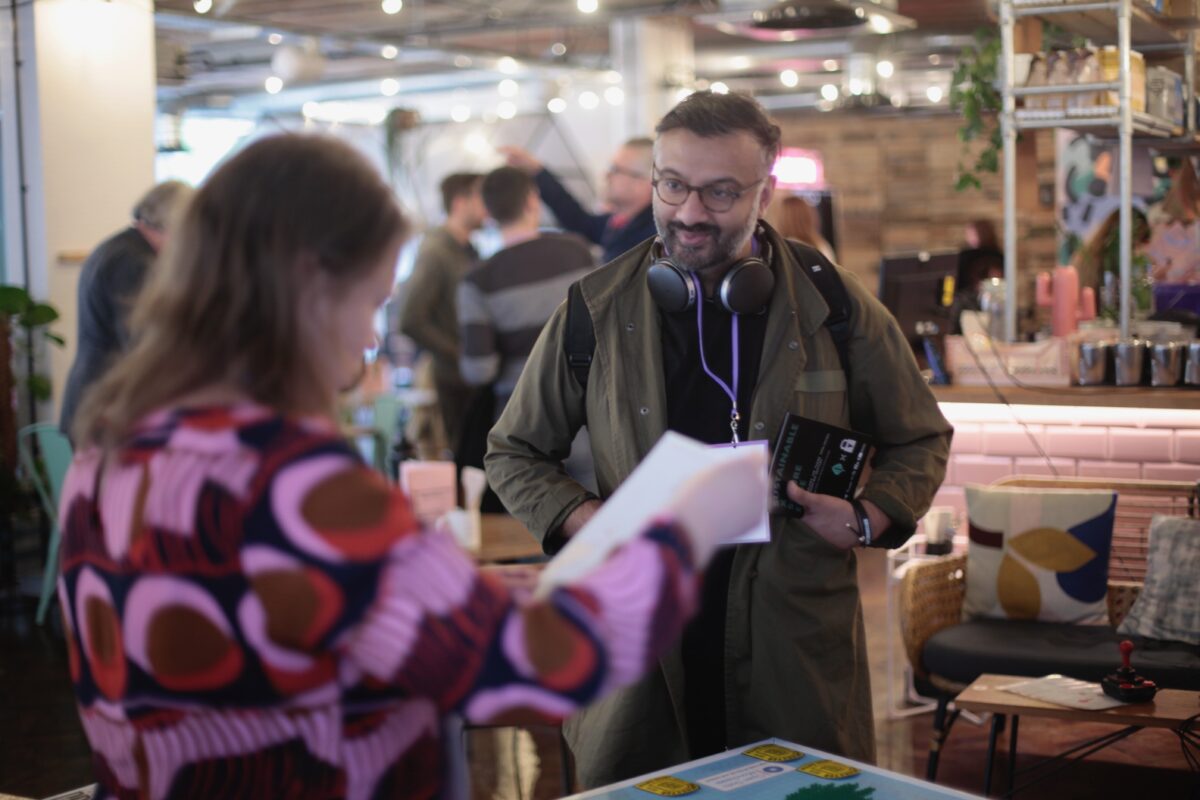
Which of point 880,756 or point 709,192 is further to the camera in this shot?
point 880,756

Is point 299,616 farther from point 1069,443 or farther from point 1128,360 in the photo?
point 1069,443

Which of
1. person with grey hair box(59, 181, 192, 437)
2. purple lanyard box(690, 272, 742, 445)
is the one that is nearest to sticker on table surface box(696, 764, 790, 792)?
purple lanyard box(690, 272, 742, 445)

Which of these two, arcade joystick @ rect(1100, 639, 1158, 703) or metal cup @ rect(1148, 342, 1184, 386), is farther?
metal cup @ rect(1148, 342, 1184, 386)

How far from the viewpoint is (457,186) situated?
7172 millimetres

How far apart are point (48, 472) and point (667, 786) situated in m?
Result: 5.27

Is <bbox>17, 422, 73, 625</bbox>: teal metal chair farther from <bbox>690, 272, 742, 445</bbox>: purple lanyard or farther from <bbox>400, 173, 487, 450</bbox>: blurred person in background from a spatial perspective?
<bbox>690, 272, 742, 445</bbox>: purple lanyard

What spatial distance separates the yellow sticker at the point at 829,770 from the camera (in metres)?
2.05

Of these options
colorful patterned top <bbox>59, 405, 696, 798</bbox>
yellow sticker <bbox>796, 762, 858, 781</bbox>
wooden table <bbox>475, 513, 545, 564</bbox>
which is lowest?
wooden table <bbox>475, 513, 545, 564</bbox>

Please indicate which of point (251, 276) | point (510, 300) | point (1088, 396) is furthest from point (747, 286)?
point (510, 300)

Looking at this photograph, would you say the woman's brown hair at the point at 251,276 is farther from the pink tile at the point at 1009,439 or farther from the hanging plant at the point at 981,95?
the hanging plant at the point at 981,95

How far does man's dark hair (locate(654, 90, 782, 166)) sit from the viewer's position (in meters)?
2.34

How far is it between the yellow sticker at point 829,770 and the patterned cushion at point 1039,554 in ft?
7.68

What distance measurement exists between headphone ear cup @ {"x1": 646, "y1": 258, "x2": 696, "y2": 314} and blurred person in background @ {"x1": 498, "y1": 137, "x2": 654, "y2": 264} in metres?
1.62

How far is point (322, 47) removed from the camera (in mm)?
13586
